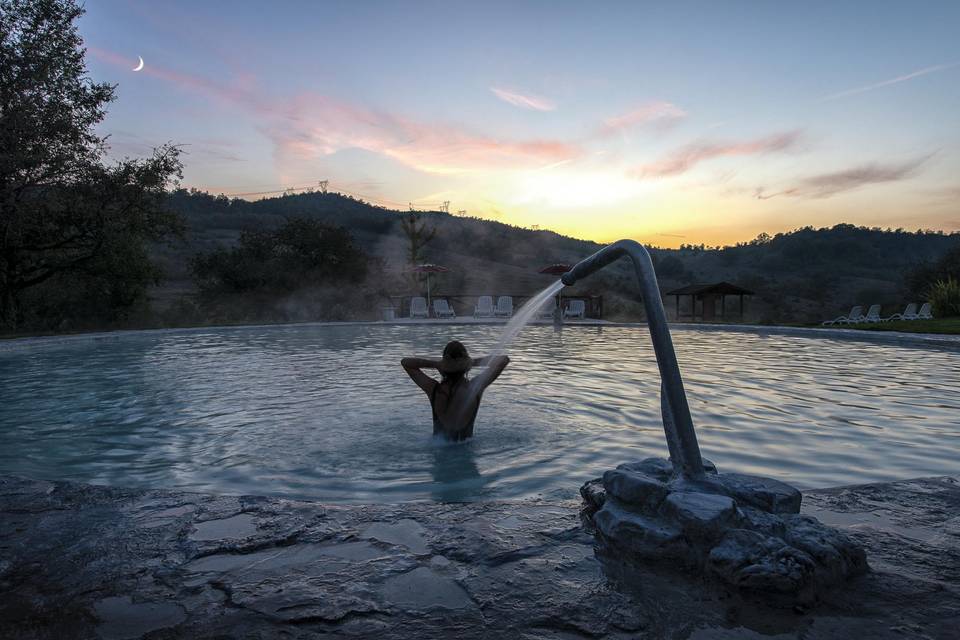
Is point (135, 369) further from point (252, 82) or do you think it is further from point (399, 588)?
point (399, 588)

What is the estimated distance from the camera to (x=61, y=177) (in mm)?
16609

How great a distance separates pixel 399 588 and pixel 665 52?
579 inches

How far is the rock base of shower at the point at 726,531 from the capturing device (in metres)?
1.92

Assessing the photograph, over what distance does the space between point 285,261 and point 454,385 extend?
886 inches

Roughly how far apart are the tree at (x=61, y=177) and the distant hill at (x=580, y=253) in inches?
813

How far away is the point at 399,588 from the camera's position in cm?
198

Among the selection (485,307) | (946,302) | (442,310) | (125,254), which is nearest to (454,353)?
(442,310)

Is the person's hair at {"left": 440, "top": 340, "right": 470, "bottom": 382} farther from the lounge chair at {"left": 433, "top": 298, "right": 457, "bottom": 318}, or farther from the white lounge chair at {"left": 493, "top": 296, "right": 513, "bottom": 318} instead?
the white lounge chair at {"left": 493, "top": 296, "right": 513, "bottom": 318}

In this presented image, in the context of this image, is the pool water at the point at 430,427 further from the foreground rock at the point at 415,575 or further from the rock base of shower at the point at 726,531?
the rock base of shower at the point at 726,531

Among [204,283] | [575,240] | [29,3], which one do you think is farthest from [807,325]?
[575,240]

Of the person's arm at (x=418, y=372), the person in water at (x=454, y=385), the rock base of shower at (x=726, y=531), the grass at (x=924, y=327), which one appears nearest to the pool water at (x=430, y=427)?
the person in water at (x=454, y=385)

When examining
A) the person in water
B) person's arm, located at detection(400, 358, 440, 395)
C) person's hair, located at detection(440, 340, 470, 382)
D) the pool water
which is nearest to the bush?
the pool water

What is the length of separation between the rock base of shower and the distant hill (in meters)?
35.1

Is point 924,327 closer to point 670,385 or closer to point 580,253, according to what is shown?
point 670,385
